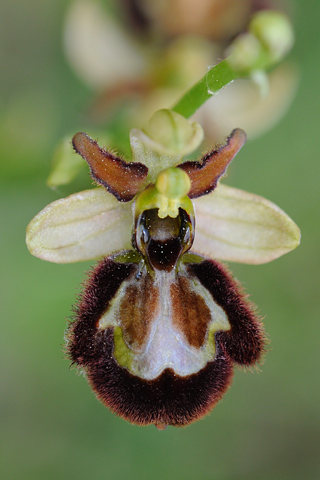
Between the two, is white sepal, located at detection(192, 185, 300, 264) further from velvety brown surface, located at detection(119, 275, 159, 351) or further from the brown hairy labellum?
velvety brown surface, located at detection(119, 275, 159, 351)

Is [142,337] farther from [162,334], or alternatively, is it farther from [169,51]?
[169,51]

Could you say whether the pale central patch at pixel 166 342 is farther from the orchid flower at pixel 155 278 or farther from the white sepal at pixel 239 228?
the white sepal at pixel 239 228

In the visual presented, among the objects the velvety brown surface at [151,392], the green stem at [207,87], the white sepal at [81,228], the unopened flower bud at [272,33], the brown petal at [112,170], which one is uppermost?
the unopened flower bud at [272,33]

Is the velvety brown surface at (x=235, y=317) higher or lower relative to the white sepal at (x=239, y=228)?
lower

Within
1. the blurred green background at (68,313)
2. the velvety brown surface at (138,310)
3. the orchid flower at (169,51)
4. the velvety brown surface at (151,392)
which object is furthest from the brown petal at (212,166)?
the orchid flower at (169,51)

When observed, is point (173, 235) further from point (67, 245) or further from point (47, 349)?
point (47, 349)

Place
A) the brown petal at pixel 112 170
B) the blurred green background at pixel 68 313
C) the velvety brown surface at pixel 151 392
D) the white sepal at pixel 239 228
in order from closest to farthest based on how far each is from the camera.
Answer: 1. the velvety brown surface at pixel 151 392
2. the brown petal at pixel 112 170
3. the white sepal at pixel 239 228
4. the blurred green background at pixel 68 313

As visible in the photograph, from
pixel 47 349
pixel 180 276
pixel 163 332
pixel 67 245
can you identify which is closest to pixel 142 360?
pixel 163 332
